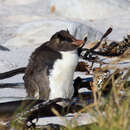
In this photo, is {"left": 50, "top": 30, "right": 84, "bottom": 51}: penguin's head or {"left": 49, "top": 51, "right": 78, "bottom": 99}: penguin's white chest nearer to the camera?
{"left": 49, "top": 51, "right": 78, "bottom": 99}: penguin's white chest

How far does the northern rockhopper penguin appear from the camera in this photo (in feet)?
13.6

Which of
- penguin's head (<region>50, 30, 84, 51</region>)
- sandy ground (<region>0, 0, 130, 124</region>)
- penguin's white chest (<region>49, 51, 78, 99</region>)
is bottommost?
sandy ground (<region>0, 0, 130, 124</region>)

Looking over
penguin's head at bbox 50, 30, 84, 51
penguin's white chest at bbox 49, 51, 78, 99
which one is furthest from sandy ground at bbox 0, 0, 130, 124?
penguin's white chest at bbox 49, 51, 78, 99

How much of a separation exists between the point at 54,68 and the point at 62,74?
0.08 m

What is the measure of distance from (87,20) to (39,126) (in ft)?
26.6

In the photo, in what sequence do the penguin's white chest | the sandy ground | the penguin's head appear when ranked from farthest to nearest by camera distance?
the sandy ground < the penguin's head < the penguin's white chest

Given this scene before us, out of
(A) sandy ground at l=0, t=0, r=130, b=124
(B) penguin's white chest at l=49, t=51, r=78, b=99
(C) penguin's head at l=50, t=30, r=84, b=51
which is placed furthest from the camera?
(A) sandy ground at l=0, t=0, r=130, b=124

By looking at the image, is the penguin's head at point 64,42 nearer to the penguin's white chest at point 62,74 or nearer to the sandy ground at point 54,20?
Result: the penguin's white chest at point 62,74

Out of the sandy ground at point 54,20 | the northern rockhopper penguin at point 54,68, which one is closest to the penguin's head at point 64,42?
the northern rockhopper penguin at point 54,68

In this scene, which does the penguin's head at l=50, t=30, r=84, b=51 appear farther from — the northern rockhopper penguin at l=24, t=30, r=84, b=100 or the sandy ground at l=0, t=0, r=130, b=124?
the sandy ground at l=0, t=0, r=130, b=124

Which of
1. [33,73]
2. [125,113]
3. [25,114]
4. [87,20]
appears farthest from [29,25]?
[125,113]

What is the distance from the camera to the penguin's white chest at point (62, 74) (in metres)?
4.13

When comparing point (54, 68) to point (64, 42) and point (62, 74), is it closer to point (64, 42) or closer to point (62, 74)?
point (62, 74)

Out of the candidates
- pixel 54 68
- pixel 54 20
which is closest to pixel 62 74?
pixel 54 68
